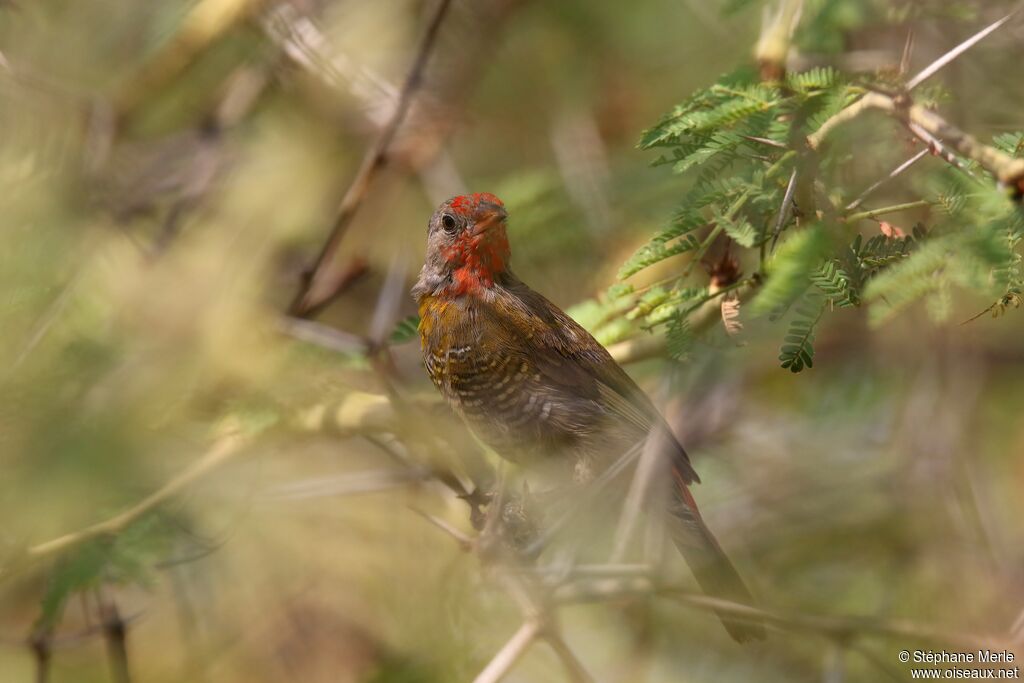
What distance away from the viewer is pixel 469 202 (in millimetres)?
3980

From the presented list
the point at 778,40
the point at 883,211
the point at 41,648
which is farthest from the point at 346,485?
the point at 883,211

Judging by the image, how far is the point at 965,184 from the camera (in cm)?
268

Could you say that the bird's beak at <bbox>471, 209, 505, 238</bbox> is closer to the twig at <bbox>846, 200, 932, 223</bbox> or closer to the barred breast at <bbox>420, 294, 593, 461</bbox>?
the barred breast at <bbox>420, 294, 593, 461</bbox>

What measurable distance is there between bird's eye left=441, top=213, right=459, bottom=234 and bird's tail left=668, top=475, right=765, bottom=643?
1255mm

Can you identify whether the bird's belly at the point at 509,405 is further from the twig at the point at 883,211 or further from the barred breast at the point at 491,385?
the twig at the point at 883,211

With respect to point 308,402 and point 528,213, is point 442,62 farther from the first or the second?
point 308,402

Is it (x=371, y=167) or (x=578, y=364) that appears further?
(x=371, y=167)

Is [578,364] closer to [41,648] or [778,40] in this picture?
[778,40]

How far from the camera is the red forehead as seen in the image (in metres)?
3.96

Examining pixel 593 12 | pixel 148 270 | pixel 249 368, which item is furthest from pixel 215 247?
pixel 593 12

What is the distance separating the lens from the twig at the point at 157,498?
3.84 meters

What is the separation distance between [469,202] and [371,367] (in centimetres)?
81

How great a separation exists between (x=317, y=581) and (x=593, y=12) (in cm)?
383

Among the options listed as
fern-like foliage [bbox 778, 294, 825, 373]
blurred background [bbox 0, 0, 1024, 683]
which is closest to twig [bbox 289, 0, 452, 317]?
blurred background [bbox 0, 0, 1024, 683]
